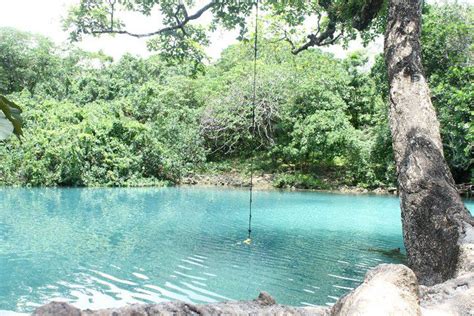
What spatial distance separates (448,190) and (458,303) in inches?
49.9

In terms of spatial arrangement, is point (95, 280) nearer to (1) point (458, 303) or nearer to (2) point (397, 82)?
(2) point (397, 82)

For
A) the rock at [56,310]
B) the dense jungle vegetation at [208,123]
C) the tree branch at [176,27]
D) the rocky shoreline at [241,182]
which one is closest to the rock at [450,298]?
the rock at [56,310]

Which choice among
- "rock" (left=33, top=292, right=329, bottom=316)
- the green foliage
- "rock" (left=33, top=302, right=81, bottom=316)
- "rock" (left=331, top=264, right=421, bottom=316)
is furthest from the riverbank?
"rock" (left=33, top=302, right=81, bottom=316)

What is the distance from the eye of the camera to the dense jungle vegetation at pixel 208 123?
17.5m

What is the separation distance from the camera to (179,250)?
7.33 metres

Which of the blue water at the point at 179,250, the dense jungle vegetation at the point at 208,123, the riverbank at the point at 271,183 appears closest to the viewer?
the blue water at the point at 179,250

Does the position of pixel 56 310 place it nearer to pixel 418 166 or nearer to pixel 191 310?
pixel 191 310

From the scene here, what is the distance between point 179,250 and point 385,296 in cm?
643

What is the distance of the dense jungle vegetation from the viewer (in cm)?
→ 1752

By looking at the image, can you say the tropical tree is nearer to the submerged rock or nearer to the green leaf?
the submerged rock

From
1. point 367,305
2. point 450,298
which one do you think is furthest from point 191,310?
point 450,298

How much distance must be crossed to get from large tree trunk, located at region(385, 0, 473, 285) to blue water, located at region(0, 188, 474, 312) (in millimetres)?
2507

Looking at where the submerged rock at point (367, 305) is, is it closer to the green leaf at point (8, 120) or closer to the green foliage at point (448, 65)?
the green leaf at point (8, 120)

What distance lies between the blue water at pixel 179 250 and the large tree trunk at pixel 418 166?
2.51 m
